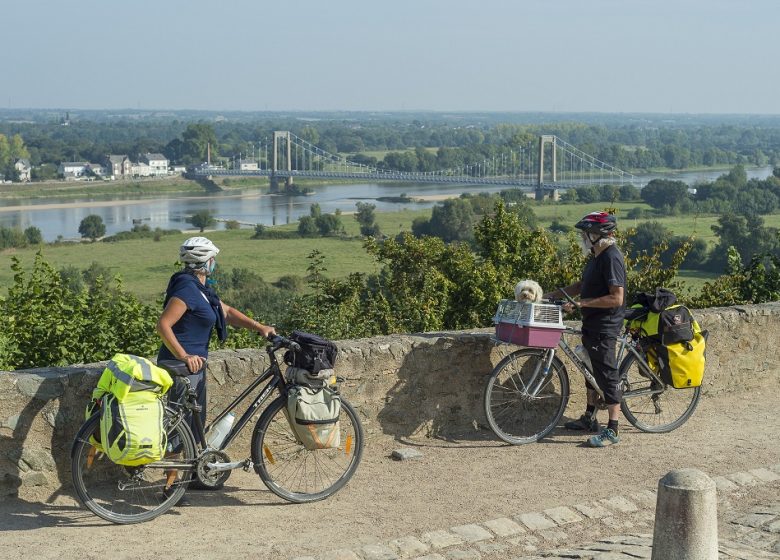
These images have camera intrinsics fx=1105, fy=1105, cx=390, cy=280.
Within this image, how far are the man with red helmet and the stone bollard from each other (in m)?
1.58

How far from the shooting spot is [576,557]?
3674 mm

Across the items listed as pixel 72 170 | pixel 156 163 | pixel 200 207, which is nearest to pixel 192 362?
pixel 200 207

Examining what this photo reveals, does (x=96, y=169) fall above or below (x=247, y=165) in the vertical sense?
below

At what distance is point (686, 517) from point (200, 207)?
70.9m

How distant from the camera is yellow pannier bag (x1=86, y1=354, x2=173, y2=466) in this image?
3.70 m

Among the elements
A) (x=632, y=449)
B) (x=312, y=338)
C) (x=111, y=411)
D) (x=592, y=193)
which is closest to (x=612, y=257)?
(x=632, y=449)

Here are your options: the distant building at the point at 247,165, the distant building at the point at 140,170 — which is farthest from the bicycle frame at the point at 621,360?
the distant building at the point at 140,170

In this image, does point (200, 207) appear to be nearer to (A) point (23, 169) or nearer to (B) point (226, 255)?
(B) point (226, 255)

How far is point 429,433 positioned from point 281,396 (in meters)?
1.09

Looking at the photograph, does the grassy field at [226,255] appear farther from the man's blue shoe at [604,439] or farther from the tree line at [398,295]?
the man's blue shoe at [604,439]

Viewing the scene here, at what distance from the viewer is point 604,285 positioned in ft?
15.9

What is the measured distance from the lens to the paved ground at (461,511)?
12.2 feet

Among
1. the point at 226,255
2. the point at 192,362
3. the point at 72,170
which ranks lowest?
the point at 226,255

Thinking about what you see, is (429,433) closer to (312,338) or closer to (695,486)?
(312,338)
